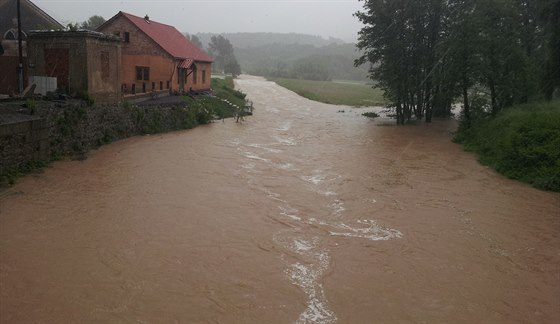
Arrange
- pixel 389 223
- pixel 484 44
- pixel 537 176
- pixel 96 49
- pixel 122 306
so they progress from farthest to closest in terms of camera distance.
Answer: pixel 484 44 < pixel 96 49 < pixel 537 176 < pixel 389 223 < pixel 122 306

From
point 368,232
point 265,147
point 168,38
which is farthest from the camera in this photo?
point 168,38

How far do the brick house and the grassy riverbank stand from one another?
19.4 meters

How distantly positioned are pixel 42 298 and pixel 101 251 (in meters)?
2.00

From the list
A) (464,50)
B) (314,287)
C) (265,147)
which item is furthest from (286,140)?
(314,287)

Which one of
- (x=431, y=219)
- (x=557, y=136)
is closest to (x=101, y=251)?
(x=431, y=219)

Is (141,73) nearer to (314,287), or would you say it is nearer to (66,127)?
(66,127)

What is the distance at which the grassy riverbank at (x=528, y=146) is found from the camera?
16312 mm

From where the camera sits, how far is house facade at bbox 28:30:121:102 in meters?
19.3

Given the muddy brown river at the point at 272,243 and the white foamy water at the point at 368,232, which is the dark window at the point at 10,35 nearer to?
the muddy brown river at the point at 272,243

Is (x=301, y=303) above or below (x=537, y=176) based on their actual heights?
below

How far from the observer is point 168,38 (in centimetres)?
3478

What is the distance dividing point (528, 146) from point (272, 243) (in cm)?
1219

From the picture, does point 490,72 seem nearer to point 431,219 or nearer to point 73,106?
point 431,219

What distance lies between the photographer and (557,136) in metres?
16.7
